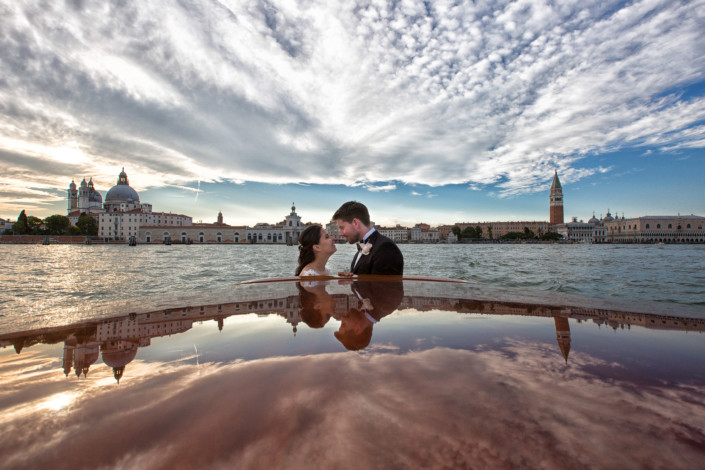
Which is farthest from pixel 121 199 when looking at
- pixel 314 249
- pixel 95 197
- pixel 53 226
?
pixel 314 249

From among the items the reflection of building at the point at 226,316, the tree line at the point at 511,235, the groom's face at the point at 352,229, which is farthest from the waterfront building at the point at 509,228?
the reflection of building at the point at 226,316

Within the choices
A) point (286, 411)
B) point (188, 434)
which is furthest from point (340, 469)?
point (188, 434)

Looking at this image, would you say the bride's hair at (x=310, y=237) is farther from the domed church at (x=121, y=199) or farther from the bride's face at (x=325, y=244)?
the domed church at (x=121, y=199)

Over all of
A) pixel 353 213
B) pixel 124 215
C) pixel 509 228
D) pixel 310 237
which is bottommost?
pixel 310 237

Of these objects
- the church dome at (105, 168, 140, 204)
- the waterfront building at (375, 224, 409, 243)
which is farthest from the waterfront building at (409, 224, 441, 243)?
the church dome at (105, 168, 140, 204)

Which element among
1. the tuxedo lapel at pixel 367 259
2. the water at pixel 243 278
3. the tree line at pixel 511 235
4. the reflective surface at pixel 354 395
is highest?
the tree line at pixel 511 235

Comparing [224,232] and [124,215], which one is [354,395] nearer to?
[224,232]

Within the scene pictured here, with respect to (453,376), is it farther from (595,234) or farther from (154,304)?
(595,234)

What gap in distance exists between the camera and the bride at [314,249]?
12.1ft

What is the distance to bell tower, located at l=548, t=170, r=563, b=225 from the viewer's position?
98938 mm

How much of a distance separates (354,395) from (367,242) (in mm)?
2892

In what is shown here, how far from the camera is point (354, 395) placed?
2.82ft

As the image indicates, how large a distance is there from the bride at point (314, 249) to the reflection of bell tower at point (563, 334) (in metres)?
2.41

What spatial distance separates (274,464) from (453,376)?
1.99ft
